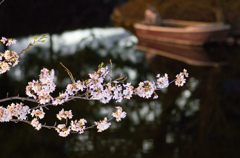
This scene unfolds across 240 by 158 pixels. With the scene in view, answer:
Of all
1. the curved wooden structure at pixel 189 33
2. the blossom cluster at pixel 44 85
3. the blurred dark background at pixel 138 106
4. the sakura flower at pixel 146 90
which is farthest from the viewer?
the curved wooden structure at pixel 189 33

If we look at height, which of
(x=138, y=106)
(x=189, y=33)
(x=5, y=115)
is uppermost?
(x=189, y=33)

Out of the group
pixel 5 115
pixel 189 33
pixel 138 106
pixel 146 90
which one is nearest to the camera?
pixel 5 115

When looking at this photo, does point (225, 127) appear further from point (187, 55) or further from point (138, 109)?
point (187, 55)

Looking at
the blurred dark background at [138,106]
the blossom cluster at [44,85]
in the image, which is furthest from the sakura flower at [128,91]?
the blurred dark background at [138,106]

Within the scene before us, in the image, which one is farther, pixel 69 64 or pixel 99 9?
pixel 99 9

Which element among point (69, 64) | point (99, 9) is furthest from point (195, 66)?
point (99, 9)

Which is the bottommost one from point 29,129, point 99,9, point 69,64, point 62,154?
point 62,154

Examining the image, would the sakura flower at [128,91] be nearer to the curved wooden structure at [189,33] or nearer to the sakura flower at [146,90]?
the sakura flower at [146,90]

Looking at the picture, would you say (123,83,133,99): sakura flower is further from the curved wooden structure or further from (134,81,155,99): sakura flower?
the curved wooden structure

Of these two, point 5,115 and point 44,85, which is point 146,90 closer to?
point 44,85

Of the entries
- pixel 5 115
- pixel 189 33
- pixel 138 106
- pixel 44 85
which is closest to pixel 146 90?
pixel 44 85

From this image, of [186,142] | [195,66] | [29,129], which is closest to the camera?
[186,142]
